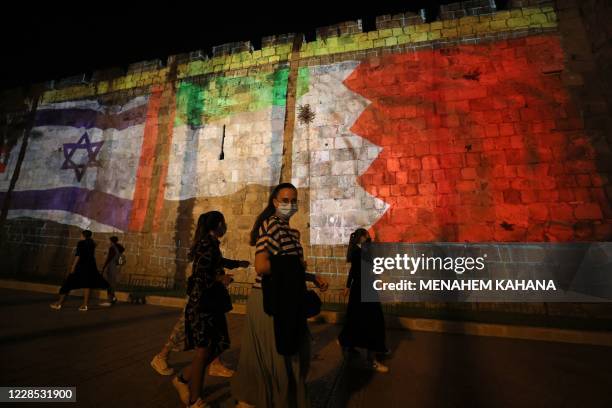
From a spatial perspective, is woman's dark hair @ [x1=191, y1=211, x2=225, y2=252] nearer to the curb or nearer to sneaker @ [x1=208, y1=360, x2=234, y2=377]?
sneaker @ [x1=208, y1=360, x2=234, y2=377]

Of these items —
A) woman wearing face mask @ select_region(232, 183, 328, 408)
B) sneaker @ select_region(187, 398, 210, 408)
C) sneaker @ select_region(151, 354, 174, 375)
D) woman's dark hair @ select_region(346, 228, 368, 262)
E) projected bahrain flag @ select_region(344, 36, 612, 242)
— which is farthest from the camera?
projected bahrain flag @ select_region(344, 36, 612, 242)

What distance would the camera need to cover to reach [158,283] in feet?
26.9

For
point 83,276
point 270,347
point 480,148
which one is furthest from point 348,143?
point 83,276

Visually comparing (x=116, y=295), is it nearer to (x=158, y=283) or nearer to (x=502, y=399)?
(x=158, y=283)

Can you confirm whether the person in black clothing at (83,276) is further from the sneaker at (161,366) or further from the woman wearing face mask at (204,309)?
the woman wearing face mask at (204,309)

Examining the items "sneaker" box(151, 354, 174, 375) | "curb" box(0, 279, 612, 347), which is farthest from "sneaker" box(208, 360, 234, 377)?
"curb" box(0, 279, 612, 347)

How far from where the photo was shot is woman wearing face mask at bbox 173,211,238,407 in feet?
7.30

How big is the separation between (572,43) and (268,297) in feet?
31.1

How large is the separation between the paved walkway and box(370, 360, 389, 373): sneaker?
9cm

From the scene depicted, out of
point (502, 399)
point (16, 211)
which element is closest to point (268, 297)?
point (502, 399)

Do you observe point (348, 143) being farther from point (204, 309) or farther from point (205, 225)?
point (204, 309)

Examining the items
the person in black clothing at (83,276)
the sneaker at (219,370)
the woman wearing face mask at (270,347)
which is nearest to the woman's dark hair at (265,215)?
the woman wearing face mask at (270,347)

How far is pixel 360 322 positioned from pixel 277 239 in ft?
6.93

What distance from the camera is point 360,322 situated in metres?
3.43
